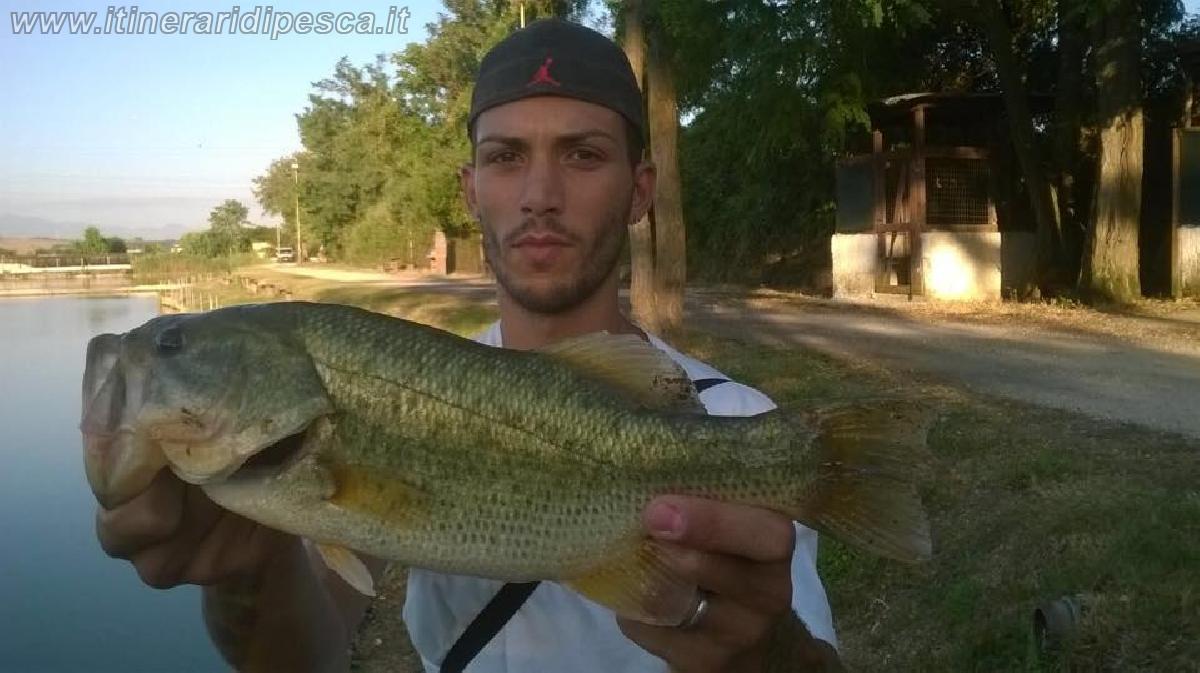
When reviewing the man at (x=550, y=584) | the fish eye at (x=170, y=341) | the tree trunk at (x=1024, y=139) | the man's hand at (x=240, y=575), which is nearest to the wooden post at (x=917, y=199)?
the tree trunk at (x=1024, y=139)

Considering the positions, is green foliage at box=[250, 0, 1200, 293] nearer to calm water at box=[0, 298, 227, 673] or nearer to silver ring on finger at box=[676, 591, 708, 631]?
calm water at box=[0, 298, 227, 673]

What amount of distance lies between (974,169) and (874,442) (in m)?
22.9

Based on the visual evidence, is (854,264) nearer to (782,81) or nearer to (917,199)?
(917,199)

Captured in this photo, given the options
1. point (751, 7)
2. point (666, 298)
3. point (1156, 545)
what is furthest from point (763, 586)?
point (751, 7)

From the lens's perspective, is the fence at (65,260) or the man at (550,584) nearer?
the man at (550,584)

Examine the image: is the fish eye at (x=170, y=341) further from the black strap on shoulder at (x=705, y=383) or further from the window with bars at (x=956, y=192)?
the window with bars at (x=956, y=192)

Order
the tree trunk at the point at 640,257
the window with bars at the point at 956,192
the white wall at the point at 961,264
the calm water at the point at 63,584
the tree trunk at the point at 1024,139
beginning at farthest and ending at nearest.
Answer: the window with bars at the point at 956,192 → the white wall at the point at 961,264 → the tree trunk at the point at 1024,139 → the tree trunk at the point at 640,257 → the calm water at the point at 63,584

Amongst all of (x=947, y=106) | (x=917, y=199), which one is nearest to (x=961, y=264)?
(x=917, y=199)

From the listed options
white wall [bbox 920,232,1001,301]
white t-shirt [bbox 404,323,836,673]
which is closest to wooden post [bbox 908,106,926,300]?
white wall [bbox 920,232,1001,301]

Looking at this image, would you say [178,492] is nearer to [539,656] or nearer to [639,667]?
[539,656]

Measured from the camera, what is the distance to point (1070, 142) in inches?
925

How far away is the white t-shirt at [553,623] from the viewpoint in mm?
2447

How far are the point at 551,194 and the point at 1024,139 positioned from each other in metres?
21.1

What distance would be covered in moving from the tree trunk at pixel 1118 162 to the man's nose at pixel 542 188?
19683 millimetres
